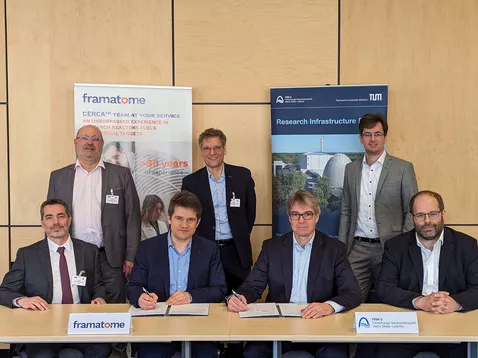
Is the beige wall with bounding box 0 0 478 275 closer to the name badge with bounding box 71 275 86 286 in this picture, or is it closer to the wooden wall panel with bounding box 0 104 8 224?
the wooden wall panel with bounding box 0 104 8 224

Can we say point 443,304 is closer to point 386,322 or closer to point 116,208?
point 386,322

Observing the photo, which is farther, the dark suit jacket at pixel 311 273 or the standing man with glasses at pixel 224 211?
the standing man with glasses at pixel 224 211

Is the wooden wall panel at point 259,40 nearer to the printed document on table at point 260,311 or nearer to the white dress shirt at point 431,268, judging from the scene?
the white dress shirt at point 431,268

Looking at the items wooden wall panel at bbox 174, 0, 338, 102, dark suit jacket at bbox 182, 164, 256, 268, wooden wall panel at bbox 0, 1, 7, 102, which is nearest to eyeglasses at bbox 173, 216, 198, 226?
dark suit jacket at bbox 182, 164, 256, 268

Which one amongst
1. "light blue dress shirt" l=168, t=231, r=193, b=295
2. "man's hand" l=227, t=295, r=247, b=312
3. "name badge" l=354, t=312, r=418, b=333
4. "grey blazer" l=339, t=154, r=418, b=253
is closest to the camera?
"name badge" l=354, t=312, r=418, b=333

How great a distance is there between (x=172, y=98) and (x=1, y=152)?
151 centimetres

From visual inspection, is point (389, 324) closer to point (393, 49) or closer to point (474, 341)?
point (474, 341)

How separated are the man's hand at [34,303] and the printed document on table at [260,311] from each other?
3.42 feet

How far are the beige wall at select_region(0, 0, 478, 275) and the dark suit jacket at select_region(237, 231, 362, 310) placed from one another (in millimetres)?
1788

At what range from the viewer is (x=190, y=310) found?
2725 millimetres

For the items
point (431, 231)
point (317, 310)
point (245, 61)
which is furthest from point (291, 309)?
point (245, 61)

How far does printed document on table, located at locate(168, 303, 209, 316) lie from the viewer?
8.73ft

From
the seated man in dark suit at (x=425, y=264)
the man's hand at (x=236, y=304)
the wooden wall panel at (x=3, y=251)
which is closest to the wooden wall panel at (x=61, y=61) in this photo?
the wooden wall panel at (x=3, y=251)

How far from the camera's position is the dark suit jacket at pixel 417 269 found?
9.44ft
